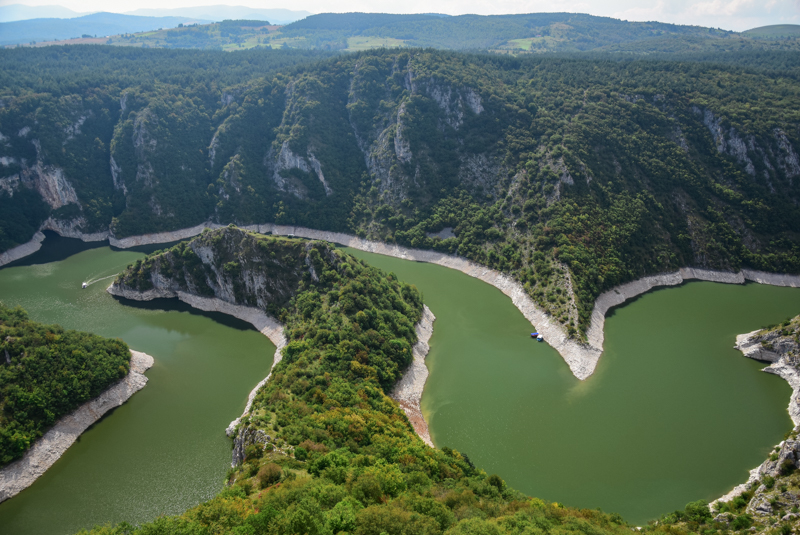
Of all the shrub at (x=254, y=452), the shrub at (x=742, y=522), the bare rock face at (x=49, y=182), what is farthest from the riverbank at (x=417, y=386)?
the bare rock face at (x=49, y=182)

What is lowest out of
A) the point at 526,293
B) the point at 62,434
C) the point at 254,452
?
the point at 62,434

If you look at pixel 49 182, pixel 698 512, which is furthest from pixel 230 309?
pixel 49 182

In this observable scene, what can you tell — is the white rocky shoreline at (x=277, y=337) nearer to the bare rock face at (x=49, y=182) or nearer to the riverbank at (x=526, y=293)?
the riverbank at (x=526, y=293)

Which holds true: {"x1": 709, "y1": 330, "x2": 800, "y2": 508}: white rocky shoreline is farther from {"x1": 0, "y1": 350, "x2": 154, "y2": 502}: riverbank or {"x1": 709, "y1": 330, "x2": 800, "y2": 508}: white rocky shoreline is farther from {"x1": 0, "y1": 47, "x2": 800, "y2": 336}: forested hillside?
{"x1": 0, "y1": 350, "x2": 154, "y2": 502}: riverbank

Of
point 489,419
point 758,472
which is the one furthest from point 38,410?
point 758,472

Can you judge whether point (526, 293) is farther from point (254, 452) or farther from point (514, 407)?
point (254, 452)

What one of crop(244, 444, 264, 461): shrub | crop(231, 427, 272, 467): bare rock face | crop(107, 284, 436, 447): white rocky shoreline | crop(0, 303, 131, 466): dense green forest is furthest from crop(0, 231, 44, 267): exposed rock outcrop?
crop(244, 444, 264, 461): shrub
